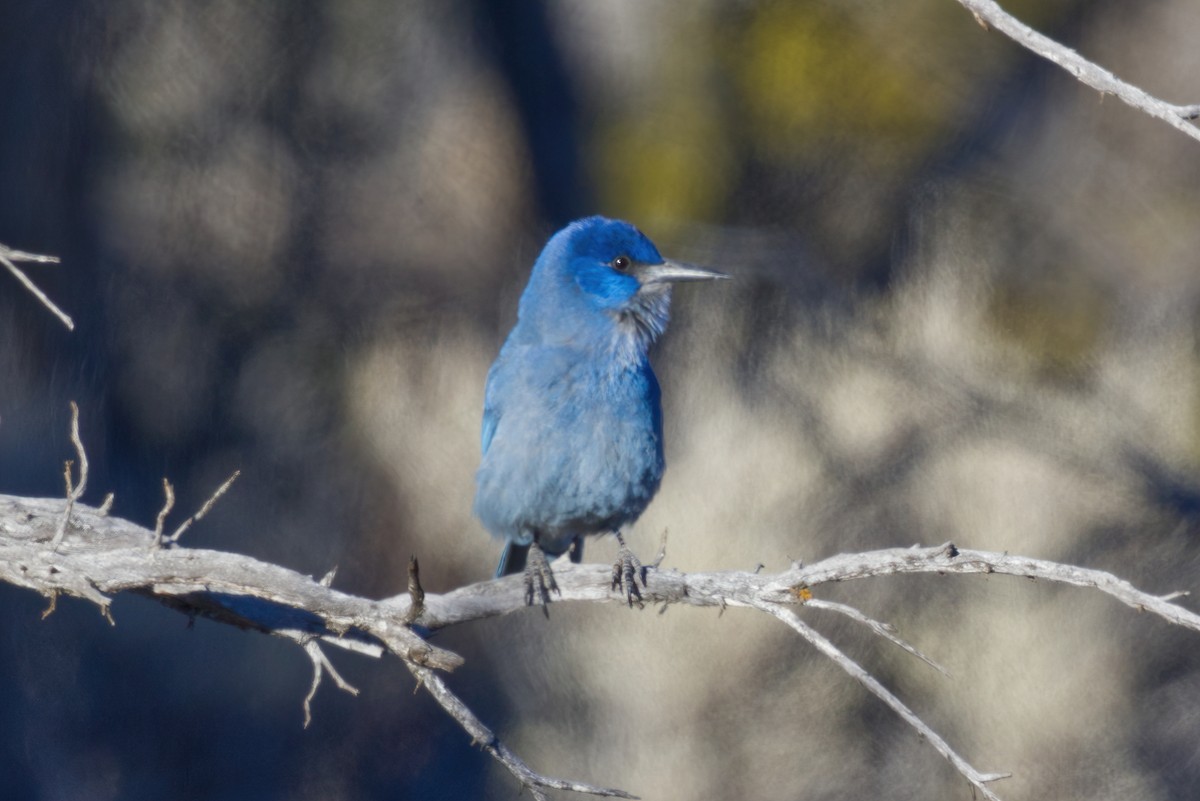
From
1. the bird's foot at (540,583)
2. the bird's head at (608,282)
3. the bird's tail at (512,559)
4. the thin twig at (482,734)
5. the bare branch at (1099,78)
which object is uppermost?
the bird's head at (608,282)

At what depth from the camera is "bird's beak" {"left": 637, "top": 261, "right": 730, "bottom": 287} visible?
12.9 ft

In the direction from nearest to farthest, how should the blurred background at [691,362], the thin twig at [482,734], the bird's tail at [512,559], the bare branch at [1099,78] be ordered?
the bare branch at [1099,78], the thin twig at [482,734], the bird's tail at [512,559], the blurred background at [691,362]

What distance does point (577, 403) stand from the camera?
374 cm

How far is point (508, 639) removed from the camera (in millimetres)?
5738

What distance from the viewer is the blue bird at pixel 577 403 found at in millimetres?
3707

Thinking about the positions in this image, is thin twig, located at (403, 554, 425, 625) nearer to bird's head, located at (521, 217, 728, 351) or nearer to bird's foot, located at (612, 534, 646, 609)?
bird's foot, located at (612, 534, 646, 609)

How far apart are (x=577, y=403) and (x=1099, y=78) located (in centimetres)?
169

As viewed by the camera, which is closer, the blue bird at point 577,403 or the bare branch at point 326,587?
the bare branch at point 326,587

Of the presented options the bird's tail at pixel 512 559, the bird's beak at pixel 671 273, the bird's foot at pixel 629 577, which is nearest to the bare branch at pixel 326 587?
the bird's foot at pixel 629 577

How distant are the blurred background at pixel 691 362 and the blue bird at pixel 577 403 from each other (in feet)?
5.08

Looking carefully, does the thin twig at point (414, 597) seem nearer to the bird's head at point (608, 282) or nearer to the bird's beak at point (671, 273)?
the bird's head at point (608, 282)

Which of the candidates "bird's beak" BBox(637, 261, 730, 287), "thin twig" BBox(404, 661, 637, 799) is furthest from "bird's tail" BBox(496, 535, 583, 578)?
"thin twig" BBox(404, 661, 637, 799)

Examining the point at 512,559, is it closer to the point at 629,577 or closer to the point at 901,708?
the point at 629,577

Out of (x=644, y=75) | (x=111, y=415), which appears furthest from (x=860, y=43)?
(x=111, y=415)
